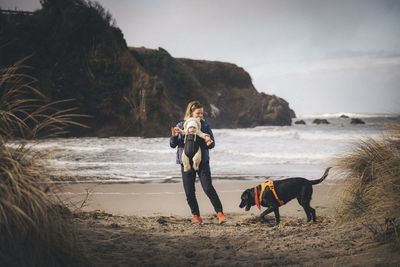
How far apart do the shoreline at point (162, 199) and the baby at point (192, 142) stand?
1.45 metres

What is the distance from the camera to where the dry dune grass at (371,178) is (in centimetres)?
335

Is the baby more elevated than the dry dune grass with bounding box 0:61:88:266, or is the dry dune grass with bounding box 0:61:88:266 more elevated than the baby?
the baby

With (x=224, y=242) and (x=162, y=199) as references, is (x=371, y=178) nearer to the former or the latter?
(x=224, y=242)

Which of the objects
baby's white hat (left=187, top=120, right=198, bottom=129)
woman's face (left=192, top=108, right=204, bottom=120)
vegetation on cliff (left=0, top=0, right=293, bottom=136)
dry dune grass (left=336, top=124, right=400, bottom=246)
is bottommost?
dry dune grass (left=336, top=124, right=400, bottom=246)

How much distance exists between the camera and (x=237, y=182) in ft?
28.9

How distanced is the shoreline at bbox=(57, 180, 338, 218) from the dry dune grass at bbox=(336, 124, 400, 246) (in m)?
0.50

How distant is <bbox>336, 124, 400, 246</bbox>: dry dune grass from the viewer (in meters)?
3.35

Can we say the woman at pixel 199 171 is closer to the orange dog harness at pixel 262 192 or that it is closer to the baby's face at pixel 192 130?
the baby's face at pixel 192 130

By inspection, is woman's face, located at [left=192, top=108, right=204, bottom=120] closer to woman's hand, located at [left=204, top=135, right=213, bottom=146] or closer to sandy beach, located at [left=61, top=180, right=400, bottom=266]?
woman's hand, located at [left=204, top=135, right=213, bottom=146]

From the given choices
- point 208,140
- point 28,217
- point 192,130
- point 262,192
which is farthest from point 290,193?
point 28,217

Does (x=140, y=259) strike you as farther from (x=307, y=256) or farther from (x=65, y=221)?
(x=307, y=256)

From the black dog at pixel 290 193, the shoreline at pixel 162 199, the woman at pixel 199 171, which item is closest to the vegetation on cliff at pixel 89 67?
the shoreline at pixel 162 199

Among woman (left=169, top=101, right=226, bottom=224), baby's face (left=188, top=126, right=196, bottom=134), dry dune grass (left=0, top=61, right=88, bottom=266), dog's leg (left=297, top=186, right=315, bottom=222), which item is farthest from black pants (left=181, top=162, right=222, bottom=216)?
dry dune grass (left=0, top=61, right=88, bottom=266)

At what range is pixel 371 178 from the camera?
14.0ft
